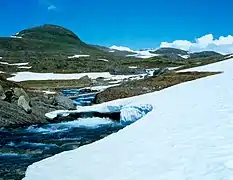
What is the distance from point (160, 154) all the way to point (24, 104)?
15707mm

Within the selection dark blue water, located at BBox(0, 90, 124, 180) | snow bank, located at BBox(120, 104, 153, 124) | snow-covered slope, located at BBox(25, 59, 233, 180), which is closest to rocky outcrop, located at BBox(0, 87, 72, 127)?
dark blue water, located at BBox(0, 90, 124, 180)

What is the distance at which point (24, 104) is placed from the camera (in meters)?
22.7

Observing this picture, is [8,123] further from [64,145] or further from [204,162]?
[204,162]

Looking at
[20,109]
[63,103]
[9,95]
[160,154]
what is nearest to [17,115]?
[20,109]

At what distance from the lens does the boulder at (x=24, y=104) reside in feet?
73.9

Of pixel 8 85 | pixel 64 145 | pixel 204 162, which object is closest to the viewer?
pixel 204 162

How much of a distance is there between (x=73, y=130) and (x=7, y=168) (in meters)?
7.28

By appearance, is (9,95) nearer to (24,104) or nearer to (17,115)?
(24,104)

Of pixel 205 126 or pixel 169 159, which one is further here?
pixel 205 126

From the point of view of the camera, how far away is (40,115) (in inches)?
898

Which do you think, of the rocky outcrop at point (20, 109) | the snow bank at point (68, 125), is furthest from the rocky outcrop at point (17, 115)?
the snow bank at point (68, 125)

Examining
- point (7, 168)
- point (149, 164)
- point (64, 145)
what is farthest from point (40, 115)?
point (149, 164)

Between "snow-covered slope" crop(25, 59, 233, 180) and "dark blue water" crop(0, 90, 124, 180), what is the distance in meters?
2.55

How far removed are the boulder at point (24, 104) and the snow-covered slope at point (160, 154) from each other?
37.0 feet
